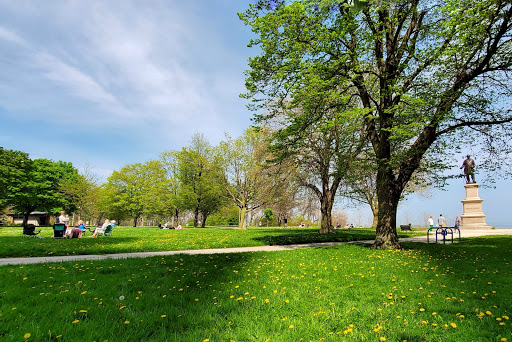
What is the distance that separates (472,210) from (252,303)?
3266 cm

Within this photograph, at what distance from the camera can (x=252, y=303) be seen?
14.7 feet

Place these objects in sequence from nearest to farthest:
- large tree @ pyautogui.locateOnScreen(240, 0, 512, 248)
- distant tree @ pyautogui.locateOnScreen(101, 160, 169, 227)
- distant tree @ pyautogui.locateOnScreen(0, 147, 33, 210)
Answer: large tree @ pyautogui.locateOnScreen(240, 0, 512, 248) < distant tree @ pyautogui.locateOnScreen(0, 147, 33, 210) < distant tree @ pyautogui.locateOnScreen(101, 160, 169, 227)

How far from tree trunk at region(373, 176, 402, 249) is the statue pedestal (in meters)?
22.3

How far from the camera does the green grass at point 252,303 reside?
337 centimetres

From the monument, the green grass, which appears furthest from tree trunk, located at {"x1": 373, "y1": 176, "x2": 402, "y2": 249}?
the monument

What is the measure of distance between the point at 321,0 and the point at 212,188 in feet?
105

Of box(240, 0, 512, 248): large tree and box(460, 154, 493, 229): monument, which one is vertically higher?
box(240, 0, 512, 248): large tree

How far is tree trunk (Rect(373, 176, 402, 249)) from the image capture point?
39.7ft

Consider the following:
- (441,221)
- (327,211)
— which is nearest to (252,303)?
(327,211)

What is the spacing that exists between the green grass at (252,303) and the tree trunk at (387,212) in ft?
15.1

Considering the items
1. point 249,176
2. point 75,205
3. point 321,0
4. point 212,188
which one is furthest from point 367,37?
point 75,205

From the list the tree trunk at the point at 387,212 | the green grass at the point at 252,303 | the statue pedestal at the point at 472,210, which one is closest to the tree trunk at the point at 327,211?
the tree trunk at the point at 387,212

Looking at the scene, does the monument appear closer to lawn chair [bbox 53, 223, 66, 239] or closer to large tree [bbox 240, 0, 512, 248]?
large tree [bbox 240, 0, 512, 248]

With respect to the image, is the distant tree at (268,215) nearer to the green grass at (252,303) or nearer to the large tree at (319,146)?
the large tree at (319,146)
